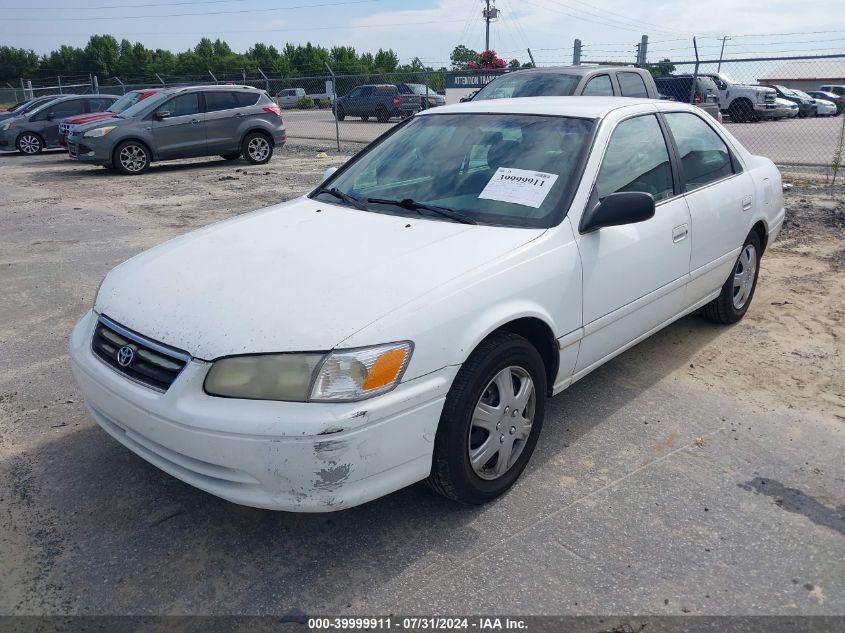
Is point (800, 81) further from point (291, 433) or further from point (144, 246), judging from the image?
point (291, 433)

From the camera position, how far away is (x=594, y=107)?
377 cm

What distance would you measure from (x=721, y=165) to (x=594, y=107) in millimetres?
1234

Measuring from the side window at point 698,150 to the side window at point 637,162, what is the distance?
7.6 inches

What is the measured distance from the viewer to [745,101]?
2362 cm

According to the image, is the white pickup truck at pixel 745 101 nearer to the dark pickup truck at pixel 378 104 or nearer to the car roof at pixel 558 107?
the dark pickup truck at pixel 378 104

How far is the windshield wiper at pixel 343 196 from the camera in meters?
3.66

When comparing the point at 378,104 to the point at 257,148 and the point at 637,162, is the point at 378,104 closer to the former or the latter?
the point at 257,148

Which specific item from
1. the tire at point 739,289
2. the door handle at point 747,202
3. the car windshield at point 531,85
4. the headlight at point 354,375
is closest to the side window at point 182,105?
the car windshield at point 531,85

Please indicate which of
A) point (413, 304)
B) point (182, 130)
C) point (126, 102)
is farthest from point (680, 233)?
point (126, 102)

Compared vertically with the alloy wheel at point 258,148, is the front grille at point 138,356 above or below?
below

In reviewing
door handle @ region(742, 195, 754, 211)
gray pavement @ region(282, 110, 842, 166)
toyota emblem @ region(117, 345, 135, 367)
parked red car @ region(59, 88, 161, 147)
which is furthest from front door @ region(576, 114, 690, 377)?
parked red car @ region(59, 88, 161, 147)

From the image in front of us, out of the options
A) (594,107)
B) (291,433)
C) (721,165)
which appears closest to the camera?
(291,433)

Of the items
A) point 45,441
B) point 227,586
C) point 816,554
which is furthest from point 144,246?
point 816,554

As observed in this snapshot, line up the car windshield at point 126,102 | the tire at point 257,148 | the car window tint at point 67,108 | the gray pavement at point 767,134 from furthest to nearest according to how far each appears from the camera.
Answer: the car window tint at point 67,108
the car windshield at point 126,102
the tire at point 257,148
the gray pavement at point 767,134
